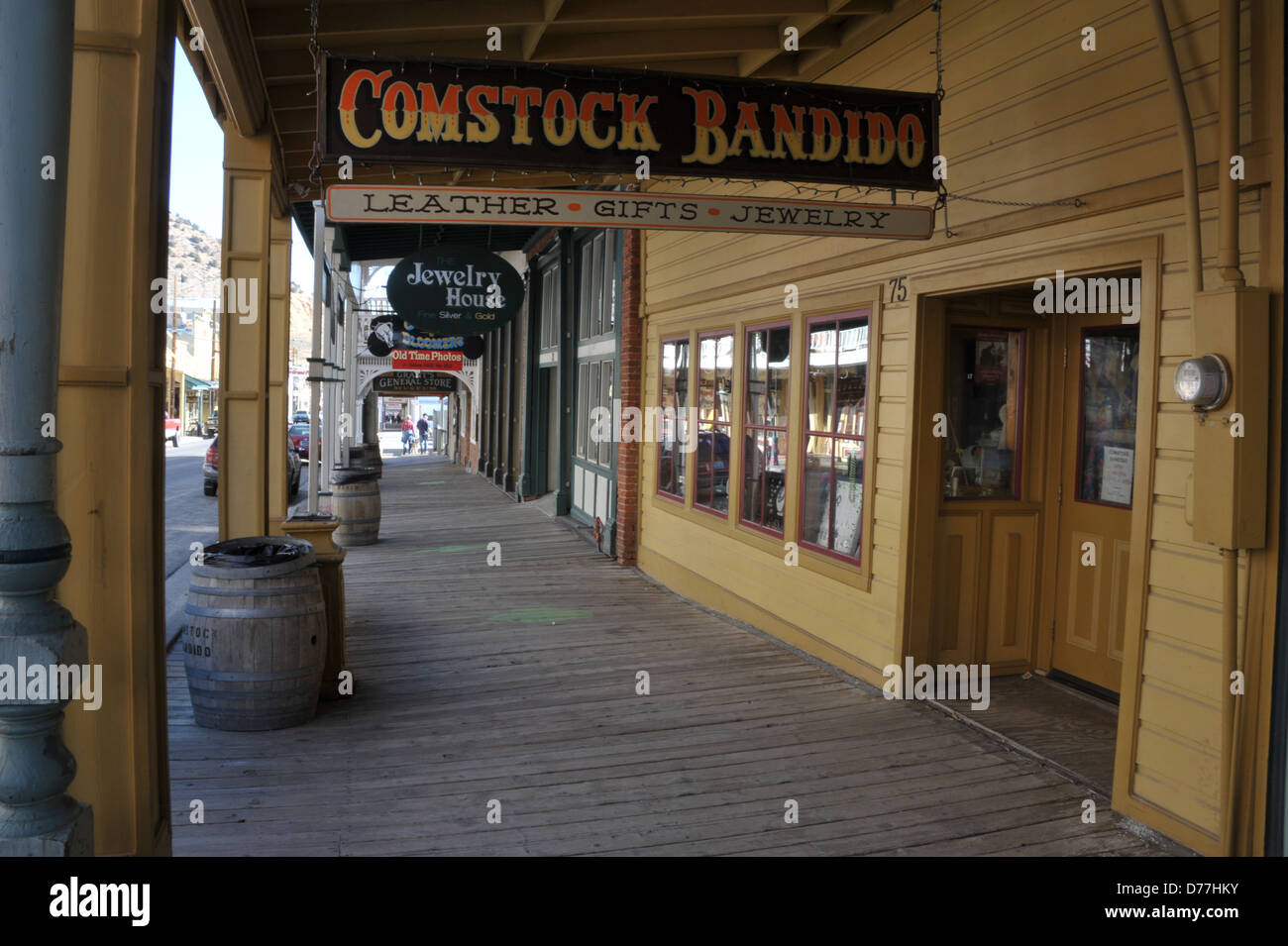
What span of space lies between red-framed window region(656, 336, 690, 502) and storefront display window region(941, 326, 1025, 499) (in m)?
3.73

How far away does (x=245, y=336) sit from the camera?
6465 mm

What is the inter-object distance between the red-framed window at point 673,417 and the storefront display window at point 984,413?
12.3 ft

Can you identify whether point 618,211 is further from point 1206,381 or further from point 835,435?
point 835,435

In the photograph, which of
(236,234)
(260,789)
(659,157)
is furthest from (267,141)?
Answer: (260,789)

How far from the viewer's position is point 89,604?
301 centimetres

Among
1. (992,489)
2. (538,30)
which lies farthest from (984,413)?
(538,30)

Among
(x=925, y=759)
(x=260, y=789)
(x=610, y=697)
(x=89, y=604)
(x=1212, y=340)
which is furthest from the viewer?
(x=610, y=697)

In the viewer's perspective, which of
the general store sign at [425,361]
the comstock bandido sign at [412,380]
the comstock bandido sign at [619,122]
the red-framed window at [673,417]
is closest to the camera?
the comstock bandido sign at [619,122]

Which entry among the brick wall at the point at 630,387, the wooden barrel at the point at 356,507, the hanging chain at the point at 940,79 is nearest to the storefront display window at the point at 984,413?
the hanging chain at the point at 940,79

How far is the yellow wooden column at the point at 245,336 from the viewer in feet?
20.6

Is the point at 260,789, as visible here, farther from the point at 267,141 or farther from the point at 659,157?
the point at 267,141

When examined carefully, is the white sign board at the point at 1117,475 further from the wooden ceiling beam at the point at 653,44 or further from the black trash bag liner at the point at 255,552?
the black trash bag liner at the point at 255,552

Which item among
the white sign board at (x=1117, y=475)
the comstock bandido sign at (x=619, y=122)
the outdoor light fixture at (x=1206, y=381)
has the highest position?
the comstock bandido sign at (x=619, y=122)

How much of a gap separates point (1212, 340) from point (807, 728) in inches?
115
